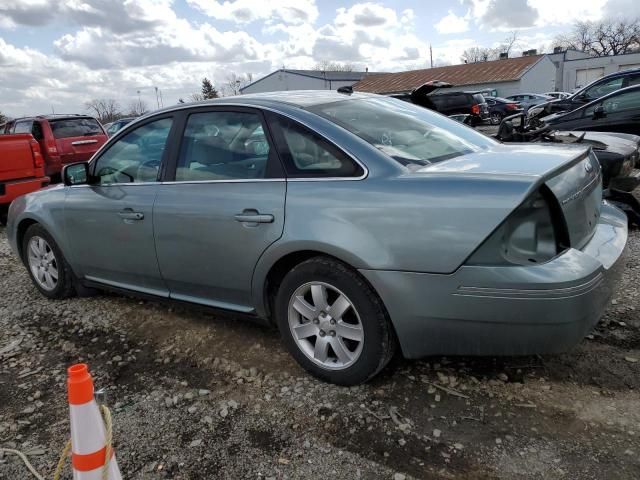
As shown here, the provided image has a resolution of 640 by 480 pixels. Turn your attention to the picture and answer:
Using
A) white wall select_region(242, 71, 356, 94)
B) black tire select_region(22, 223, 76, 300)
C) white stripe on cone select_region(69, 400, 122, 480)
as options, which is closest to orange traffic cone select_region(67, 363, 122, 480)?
white stripe on cone select_region(69, 400, 122, 480)

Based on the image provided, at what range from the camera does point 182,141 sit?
3.37m

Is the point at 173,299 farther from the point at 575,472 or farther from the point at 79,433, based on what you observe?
the point at 575,472

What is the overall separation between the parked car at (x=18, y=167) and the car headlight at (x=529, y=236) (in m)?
7.85

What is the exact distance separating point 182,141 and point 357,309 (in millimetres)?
1637

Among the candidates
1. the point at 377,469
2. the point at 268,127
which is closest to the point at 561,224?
the point at 377,469

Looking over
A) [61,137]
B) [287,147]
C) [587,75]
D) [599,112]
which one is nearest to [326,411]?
[287,147]

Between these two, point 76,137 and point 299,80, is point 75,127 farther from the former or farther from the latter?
point 299,80

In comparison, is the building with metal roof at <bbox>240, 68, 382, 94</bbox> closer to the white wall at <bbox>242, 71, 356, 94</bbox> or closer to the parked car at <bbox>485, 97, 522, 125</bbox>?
the white wall at <bbox>242, 71, 356, 94</bbox>

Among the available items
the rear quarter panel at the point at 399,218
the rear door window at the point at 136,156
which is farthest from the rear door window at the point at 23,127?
the rear quarter panel at the point at 399,218

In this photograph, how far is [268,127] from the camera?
2961 millimetres

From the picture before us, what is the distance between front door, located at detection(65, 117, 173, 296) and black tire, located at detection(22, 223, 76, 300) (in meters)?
0.28

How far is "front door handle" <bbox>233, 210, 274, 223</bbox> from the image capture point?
2803mm

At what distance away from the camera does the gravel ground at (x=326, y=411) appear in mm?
2254

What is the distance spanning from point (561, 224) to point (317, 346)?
136 centimetres
